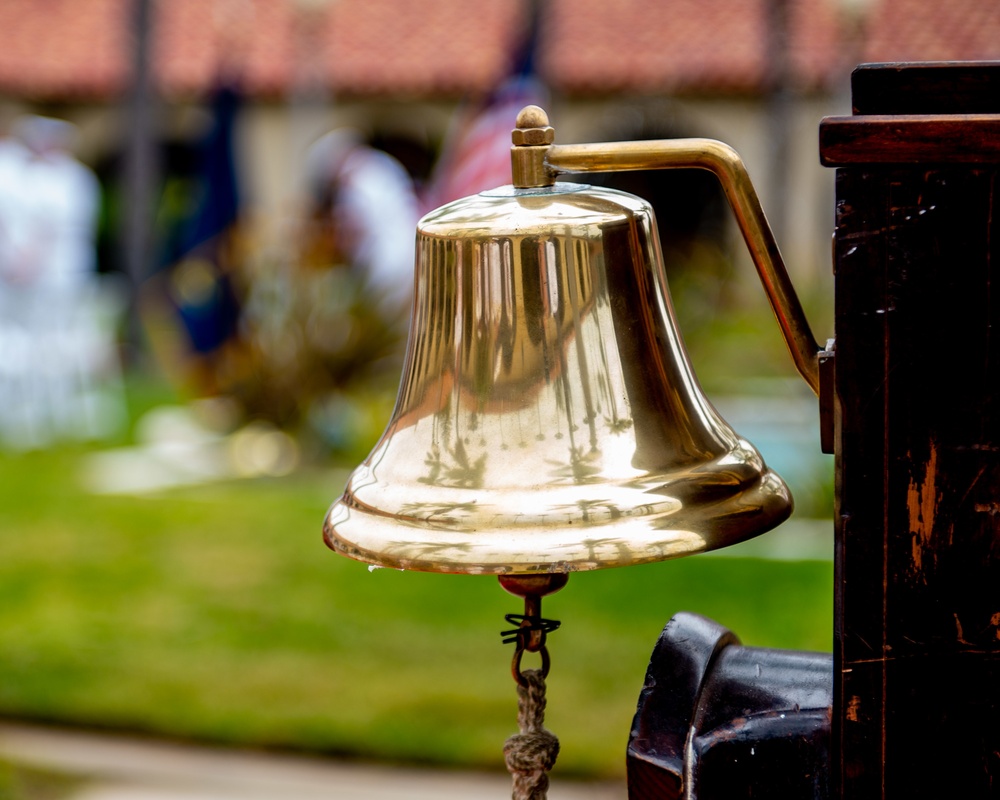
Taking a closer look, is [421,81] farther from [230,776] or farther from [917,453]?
[917,453]

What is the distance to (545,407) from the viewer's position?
3.84ft

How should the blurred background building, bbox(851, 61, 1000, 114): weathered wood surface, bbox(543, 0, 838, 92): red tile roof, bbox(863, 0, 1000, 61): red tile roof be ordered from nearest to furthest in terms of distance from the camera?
1. bbox(851, 61, 1000, 114): weathered wood surface
2. the blurred background building
3. bbox(863, 0, 1000, 61): red tile roof
4. bbox(543, 0, 838, 92): red tile roof

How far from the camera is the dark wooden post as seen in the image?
94 centimetres

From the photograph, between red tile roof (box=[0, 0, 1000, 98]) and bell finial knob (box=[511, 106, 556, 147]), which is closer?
bell finial knob (box=[511, 106, 556, 147])

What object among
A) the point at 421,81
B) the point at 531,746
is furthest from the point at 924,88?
the point at 421,81

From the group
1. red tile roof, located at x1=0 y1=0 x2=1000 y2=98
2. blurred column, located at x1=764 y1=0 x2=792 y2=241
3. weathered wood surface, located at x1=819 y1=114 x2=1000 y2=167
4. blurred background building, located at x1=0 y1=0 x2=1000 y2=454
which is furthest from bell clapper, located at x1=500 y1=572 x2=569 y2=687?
red tile roof, located at x1=0 y1=0 x2=1000 y2=98

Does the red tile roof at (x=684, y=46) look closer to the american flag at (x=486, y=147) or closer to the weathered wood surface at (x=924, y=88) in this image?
the american flag at (x=486, y=147)

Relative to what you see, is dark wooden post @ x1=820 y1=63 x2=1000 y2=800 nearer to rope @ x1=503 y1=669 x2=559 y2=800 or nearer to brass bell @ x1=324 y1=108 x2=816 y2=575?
brass bell @ x1=324 y1=108 x2=816 y2=575

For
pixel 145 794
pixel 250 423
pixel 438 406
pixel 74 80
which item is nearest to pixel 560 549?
pixel 438 406

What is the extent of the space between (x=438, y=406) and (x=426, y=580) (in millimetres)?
3787

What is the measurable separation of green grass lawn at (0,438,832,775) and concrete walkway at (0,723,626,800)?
7 centimetres

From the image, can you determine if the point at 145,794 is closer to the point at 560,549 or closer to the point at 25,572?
the point at 25,572

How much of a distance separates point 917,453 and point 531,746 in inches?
18.1

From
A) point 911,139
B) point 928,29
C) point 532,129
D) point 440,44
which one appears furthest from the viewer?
point 440,44
